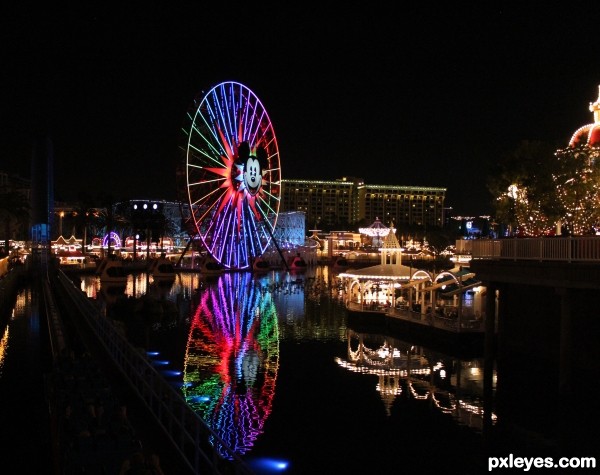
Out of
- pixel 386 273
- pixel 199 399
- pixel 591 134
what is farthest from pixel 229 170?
pixel 199 399

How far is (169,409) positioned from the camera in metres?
11.2

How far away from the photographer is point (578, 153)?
87.7 ft

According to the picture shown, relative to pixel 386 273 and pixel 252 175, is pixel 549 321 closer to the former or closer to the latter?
pixel 386 273

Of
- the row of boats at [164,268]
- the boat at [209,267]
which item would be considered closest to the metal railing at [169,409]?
the row of boats at [164,268]

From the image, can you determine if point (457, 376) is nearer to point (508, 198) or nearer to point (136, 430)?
point (508, 198)

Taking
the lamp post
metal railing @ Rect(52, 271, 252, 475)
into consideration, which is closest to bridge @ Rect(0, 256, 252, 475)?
metal railing @ Rect(52, 271, 252, 475)

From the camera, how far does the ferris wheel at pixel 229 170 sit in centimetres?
5725

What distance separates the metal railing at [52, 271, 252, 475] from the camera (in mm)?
9477

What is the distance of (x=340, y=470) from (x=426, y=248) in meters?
120

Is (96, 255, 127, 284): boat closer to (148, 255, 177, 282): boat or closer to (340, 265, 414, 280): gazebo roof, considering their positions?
(148, 255, 177, 282): boat

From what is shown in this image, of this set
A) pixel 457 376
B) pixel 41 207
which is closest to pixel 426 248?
pixel 41 207

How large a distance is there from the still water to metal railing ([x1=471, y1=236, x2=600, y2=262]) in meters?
4.55

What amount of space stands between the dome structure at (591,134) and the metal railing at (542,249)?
776cm

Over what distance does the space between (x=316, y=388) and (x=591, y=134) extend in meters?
16.3
